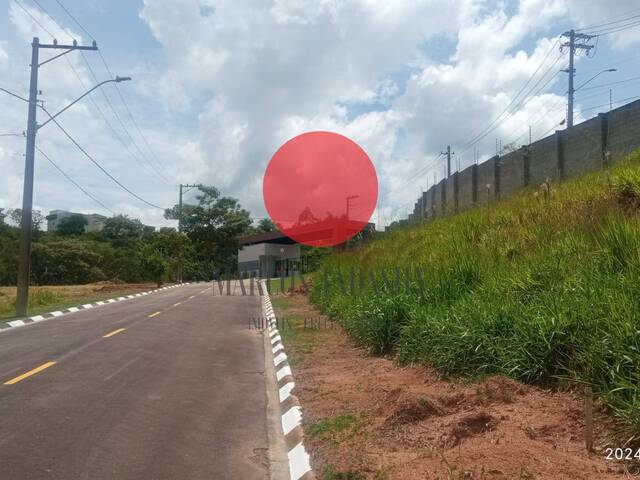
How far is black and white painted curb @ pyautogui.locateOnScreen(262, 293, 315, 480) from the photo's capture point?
4.46m

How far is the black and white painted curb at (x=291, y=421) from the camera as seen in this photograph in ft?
14.6

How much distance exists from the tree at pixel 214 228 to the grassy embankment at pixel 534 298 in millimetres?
52487

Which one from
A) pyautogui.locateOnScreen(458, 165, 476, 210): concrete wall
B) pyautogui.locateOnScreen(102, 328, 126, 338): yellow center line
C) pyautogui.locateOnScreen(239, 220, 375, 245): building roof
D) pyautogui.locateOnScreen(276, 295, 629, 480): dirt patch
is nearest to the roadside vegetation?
pyautogui.locateOnScreen(239, 220, 375, 245): building roof

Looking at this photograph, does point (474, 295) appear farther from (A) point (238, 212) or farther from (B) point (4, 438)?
(A) point (238, 212)

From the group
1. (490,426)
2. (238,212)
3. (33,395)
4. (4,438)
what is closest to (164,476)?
(4,438)

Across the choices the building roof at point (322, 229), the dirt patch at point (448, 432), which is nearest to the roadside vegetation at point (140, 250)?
the building roof at point (322, 229)

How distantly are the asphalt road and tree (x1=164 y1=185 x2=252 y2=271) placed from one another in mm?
51569

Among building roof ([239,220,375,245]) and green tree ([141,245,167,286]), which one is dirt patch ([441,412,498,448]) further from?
green tree ([141,245,167,286])

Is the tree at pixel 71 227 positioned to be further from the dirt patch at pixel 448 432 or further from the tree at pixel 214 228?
the dirt patch at pixel 448 432

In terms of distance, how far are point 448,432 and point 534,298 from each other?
2.46 metres

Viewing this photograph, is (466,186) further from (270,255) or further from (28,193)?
(270,255)

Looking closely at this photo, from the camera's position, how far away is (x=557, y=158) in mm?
18406

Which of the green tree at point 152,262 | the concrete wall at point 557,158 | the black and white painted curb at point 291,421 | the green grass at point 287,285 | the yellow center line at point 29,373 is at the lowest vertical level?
the black and white painted curb at point 291,421

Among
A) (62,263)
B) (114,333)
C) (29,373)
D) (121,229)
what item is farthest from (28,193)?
(121,229)
